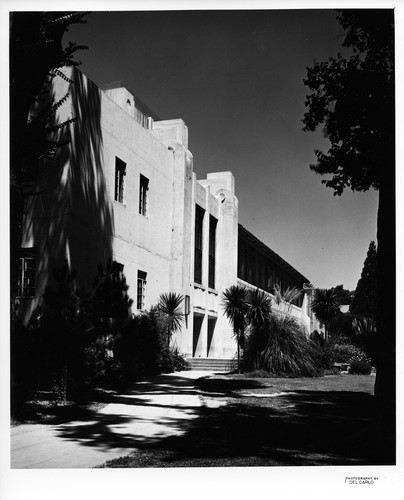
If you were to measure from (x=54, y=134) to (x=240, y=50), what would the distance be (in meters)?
7.28

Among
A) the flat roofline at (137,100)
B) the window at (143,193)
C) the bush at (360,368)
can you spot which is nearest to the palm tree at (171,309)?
the window at (143,193)

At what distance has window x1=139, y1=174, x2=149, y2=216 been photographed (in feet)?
65.8

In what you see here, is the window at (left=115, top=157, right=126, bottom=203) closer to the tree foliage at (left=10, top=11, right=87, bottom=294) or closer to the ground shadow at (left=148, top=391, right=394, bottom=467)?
the tree foliage at (left=10, top=11, right=87, bottom=294)

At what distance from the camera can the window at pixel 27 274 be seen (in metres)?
14.5

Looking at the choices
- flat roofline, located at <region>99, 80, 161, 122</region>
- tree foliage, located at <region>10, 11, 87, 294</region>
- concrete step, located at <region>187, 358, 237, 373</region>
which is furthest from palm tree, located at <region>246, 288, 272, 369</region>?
tree foliage, located at <region>10, 11, 87, 294</region>

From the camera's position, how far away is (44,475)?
6418 millimetres

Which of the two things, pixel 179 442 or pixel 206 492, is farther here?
pixel 179 442

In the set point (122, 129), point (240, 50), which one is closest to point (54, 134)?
point (122, 129)

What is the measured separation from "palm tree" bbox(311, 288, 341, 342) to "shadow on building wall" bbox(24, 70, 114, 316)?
45.0 ft

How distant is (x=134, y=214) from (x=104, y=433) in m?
11.5

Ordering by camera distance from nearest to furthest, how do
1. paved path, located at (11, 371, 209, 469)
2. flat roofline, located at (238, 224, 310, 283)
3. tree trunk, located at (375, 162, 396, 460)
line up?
paved path, located at (11, 371, 209, 469) < tree trunk, located at (375, 162, 396, 460) < flat roofline, located at (238, 224, 310, 283)

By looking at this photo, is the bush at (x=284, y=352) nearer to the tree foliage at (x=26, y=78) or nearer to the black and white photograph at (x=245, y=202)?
the black and white photograph at (x=245, y=202)

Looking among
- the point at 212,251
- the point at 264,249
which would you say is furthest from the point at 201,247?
the point at 264,249
